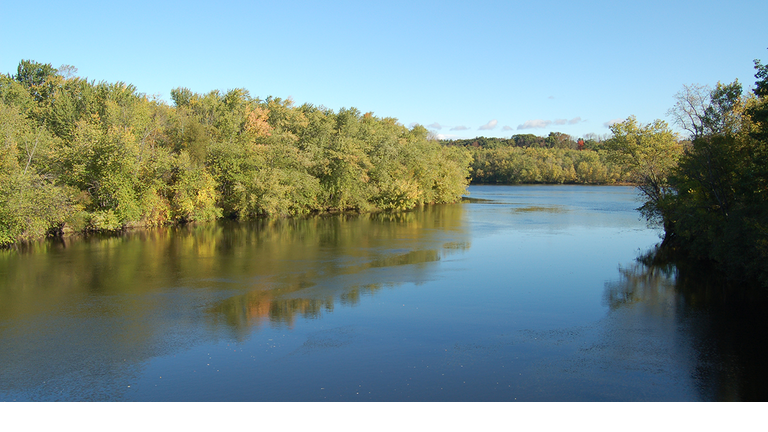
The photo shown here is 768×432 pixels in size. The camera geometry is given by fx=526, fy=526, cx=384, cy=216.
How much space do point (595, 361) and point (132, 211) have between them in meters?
29.7

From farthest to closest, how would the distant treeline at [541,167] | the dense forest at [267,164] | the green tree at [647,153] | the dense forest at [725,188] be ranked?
the distant treeline at [541,167], the green tree at [647,153], the dense forest at [267,164], the dense forest at [725,188]

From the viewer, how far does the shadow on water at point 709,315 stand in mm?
10094

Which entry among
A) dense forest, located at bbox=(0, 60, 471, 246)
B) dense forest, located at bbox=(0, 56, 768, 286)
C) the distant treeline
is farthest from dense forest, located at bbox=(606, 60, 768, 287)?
the distant treeline

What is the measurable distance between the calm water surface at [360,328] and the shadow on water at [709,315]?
7 cm

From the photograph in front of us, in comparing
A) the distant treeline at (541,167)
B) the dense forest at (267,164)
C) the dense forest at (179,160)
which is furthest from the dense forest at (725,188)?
the distant treeline at (541,167)

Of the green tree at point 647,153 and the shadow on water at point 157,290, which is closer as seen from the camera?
the shadow on water at point 157,290

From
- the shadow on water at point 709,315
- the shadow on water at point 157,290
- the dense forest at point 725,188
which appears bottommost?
the shadow on water at point 709,315

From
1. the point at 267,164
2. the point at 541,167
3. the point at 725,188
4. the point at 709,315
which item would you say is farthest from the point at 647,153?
the point at 541,167

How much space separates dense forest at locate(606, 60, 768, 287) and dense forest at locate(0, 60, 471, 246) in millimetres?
26384

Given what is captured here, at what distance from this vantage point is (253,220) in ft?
135

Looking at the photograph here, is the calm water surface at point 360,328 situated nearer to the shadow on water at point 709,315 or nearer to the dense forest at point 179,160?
the shadow on water at point 709,315

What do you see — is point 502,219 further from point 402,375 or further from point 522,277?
point 402,375

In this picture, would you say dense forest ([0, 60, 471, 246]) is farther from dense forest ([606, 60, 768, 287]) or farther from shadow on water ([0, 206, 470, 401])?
dense forest ([606, 60, 768, 287])

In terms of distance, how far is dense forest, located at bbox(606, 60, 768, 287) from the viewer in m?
15.7
